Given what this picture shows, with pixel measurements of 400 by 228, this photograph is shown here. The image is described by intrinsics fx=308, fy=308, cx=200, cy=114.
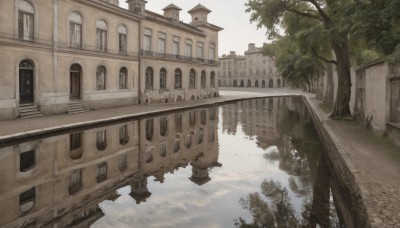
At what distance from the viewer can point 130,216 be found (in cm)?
575

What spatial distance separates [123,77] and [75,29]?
6045 mm

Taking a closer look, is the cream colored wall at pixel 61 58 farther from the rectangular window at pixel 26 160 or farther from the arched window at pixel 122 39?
the rectangular window at pixel 26 160

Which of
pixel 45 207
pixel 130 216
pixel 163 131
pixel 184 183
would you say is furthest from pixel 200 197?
pixel 163 131

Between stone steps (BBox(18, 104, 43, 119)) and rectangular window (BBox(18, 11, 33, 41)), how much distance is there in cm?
401

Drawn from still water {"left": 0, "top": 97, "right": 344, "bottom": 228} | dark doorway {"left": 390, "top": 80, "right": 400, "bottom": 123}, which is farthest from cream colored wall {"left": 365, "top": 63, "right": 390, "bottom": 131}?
still water {"left": 0, "top": 97, "right": 344, "bottom": 228}

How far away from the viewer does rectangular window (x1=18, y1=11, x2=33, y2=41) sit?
59.4 ft

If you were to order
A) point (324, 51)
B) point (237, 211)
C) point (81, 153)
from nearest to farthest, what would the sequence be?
point (237, 211), point (81, 153), point (324, 51)

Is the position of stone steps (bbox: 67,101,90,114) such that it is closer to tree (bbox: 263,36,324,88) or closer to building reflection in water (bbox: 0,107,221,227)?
building reflection in water (bbox: 0,107,221,227)

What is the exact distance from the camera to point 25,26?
18.4m

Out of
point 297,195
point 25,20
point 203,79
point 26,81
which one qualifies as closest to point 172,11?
point 203,79

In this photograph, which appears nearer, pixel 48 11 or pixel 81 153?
pixel 81 153

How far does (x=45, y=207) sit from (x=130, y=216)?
1.72 meters

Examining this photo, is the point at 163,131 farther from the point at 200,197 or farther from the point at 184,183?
the point at 200,197

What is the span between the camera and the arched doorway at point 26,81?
18.4 meters
